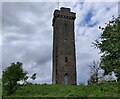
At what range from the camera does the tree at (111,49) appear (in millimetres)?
19500

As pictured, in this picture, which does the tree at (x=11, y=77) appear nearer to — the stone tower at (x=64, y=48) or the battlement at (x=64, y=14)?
the stone tower at (x=64, y=48)

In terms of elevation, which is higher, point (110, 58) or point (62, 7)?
point (62, 7)

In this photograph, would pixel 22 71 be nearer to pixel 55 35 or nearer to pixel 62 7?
pixel 55 35

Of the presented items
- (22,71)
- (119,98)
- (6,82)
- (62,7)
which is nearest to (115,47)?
(119,98)

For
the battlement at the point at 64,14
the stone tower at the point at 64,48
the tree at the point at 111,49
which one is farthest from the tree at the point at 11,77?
the battlement at the point at 64,14

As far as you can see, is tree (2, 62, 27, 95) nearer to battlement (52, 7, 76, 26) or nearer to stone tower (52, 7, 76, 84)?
stone tower (52, 7, 76, 84)

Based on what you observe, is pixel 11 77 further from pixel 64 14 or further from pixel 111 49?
pixel 64 14

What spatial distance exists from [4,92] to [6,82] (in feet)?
3.28

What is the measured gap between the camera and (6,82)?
25.4 meters

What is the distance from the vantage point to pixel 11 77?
81.5 feet

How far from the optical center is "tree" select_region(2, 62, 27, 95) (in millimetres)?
24688

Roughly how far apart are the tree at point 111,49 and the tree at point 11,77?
820 cm

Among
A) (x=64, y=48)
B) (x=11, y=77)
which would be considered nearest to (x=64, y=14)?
(x=64, y=48)

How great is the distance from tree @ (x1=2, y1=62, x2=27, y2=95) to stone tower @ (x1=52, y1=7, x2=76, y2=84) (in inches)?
884
